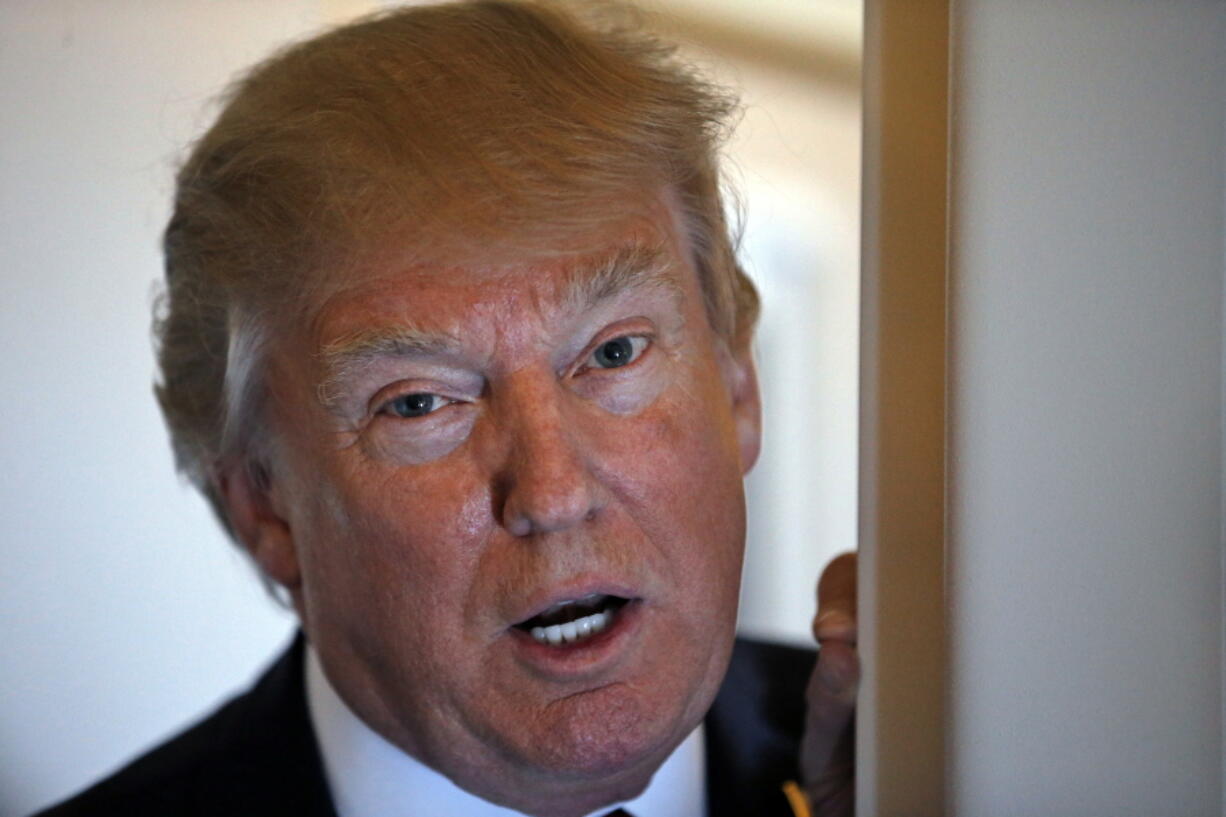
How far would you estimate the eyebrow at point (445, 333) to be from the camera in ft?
2.61

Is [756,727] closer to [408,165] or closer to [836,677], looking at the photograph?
[836,677]

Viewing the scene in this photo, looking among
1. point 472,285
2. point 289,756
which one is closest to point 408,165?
point 472,285

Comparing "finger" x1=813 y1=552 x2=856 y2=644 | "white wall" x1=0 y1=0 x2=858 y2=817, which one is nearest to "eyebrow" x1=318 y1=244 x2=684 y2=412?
"white wall" x1=0 y1=0 x2=858 y2=817

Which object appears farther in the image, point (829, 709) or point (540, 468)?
point (829, 709)

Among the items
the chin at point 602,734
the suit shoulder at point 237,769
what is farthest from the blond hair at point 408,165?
the chin at point 602,734

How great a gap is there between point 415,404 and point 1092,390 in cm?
43

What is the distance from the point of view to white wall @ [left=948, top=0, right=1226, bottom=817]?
32.6 inches

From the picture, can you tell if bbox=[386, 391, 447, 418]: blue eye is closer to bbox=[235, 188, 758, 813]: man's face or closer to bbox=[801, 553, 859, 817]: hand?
bbox=[235, 188, 758, 813]: man's face

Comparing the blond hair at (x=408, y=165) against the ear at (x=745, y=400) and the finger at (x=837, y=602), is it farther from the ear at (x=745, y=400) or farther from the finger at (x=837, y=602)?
the finger at (x=837, y=602)

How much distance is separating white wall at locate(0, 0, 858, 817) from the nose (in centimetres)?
16

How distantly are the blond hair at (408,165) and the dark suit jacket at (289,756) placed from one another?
6.0 inches

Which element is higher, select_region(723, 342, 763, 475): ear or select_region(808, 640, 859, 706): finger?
select_region(723, 342, 763, 475): ear

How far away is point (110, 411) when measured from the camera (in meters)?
0.86

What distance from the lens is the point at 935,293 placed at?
2.83 feet
